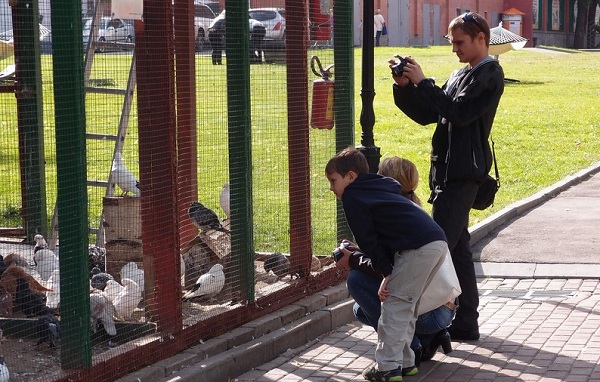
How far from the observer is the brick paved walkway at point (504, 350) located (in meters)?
6.21

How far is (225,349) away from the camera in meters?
6.35

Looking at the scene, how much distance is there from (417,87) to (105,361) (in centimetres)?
246

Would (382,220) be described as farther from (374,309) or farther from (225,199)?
(225,199)

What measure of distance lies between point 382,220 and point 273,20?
2.05m

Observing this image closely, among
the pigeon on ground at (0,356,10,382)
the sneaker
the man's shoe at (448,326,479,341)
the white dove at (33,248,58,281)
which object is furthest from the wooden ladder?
the man's shoe at (448,326,479,341)

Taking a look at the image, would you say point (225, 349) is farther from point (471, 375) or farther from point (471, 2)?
point (471, 2)

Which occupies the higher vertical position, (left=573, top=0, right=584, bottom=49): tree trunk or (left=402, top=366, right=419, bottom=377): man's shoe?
(left=573, top=0, right=584, bottom=49): tree trunk

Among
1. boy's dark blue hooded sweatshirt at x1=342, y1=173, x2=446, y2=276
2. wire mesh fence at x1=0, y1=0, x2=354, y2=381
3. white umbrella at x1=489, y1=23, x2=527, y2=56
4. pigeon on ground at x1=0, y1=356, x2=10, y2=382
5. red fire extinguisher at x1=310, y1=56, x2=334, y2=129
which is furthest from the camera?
white umbrella at x1=489, y1=23, x2=527, y2=56

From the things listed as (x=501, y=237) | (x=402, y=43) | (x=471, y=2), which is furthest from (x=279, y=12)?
(x=471, y=2)

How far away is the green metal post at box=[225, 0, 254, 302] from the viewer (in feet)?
21.8

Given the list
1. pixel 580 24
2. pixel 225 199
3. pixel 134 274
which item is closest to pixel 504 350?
pixel 225 199

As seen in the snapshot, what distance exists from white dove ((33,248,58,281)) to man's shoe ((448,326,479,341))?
2534mm

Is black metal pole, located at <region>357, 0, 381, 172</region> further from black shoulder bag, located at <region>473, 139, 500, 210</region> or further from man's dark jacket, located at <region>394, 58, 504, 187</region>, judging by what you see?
black shoulder bag, located at <region>473, 139, 500, 210</region>

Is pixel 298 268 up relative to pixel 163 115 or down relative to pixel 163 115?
down
